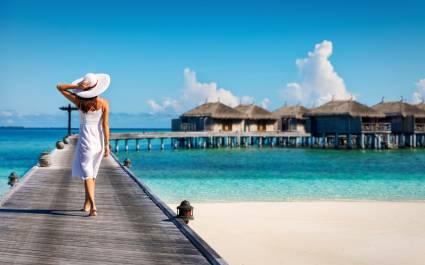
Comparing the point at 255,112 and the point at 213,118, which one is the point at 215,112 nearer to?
the point at 213,118

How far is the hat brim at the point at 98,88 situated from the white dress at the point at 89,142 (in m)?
0.24

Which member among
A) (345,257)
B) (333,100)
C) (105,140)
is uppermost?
(333,100)

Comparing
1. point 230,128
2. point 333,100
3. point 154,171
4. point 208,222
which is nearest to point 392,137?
point 333,100

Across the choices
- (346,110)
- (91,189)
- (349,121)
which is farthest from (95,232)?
(349,121)

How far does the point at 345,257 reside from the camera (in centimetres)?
962

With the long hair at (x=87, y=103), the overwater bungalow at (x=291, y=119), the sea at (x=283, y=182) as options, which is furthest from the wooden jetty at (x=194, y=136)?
the long hair at (x=87, y=103)

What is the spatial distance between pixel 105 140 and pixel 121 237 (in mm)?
1456

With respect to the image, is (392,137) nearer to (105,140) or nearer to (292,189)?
(292,189)

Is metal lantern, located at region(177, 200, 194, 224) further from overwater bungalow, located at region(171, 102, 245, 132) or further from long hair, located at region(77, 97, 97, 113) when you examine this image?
overwater bungalow, located at region(171, 102, 245, 132)

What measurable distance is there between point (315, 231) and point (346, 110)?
38616 mm

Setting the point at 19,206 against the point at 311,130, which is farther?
the point at 311,130

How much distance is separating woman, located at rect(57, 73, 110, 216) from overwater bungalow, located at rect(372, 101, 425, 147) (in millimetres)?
50595

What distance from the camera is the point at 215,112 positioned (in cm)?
5300

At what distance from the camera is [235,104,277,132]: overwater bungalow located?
56.0 metres
